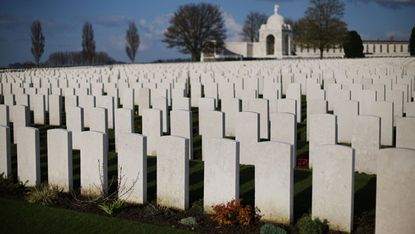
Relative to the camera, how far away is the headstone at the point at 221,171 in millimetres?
5514

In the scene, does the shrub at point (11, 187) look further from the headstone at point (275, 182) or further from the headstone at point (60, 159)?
the headstone at point (275, 182)

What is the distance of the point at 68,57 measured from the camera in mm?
56156

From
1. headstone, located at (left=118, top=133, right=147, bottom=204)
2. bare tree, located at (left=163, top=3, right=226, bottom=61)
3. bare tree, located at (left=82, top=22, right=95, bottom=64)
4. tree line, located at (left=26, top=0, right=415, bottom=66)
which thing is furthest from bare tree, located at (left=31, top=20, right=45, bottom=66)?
headstone, located at (left=118, top=133, right=147, bottom=204)


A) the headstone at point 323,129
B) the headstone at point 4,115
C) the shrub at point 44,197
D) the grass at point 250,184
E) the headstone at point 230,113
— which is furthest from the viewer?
the headstone at point 230,113

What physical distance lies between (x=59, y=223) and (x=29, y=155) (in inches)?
64.2

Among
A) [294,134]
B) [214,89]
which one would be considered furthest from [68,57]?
[294,134]

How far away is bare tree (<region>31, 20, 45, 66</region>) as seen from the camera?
137 ft

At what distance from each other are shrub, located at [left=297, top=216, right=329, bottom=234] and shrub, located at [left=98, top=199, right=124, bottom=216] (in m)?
2.11

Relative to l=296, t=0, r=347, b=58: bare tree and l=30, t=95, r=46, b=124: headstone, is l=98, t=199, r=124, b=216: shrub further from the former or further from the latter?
l=296, t=0, r=347, b=58: bare tree

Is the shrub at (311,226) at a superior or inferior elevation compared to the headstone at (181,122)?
inferior

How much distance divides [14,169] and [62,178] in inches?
65.3

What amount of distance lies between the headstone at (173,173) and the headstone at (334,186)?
4.95 feet

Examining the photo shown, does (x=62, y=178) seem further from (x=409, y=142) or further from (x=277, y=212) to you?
(x=409, y=142)

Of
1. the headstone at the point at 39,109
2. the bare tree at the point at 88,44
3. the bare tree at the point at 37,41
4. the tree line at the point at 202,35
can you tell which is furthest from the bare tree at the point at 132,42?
the headstone at the point at 39,109
